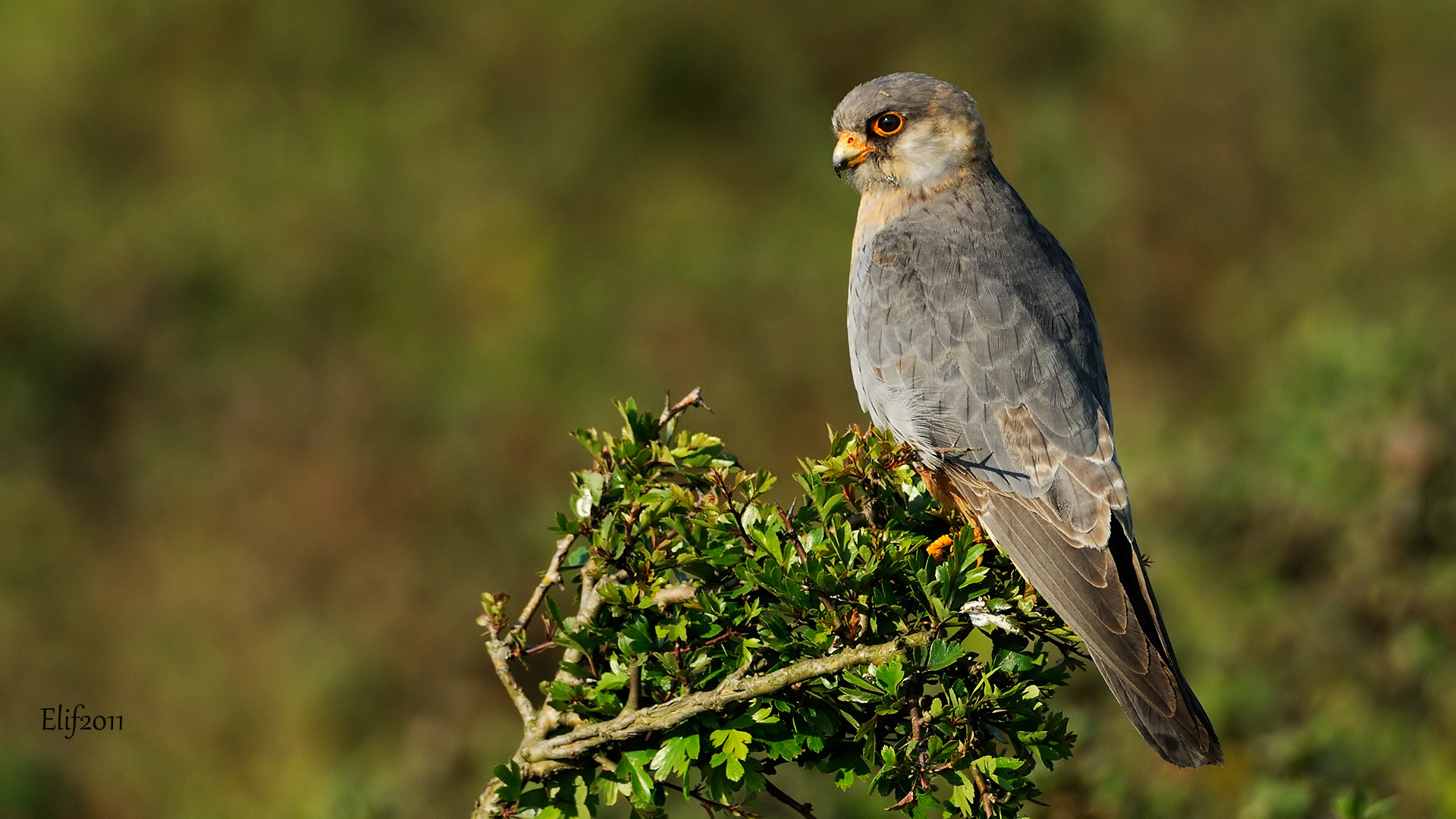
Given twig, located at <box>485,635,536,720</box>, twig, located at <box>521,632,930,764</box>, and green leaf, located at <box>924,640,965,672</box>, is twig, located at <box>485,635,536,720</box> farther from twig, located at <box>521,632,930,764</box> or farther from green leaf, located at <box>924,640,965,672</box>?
green leaf, located at <box>924,640,965,672</box>

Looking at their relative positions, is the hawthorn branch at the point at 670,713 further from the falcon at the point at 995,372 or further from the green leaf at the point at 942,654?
the falcon at the point at 995,372

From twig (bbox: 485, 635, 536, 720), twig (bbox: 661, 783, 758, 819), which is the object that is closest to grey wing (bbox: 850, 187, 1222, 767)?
twig (bbox: 661, 783, 758, 819)

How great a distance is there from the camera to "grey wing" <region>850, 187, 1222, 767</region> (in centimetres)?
286

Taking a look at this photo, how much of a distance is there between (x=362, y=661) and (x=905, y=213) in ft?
15.0

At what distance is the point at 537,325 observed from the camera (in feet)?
33.0

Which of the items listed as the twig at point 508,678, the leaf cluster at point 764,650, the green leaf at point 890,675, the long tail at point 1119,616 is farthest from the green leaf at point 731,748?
the long tail at point 1119,616

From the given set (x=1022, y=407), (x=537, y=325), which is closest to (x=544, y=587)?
(x=1022, y=407)

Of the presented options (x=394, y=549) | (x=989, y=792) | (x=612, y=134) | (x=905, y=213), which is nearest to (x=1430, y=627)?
(x=905, y=213)

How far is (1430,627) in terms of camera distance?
4453 mm

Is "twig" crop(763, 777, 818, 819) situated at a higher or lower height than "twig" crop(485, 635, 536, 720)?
lower

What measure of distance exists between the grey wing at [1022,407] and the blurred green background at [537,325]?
4.26 ft

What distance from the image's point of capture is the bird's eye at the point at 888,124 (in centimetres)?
414

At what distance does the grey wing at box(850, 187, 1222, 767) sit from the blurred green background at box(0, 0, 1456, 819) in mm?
1299

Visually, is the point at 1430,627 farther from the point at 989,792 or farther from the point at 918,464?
the point at 989,792
